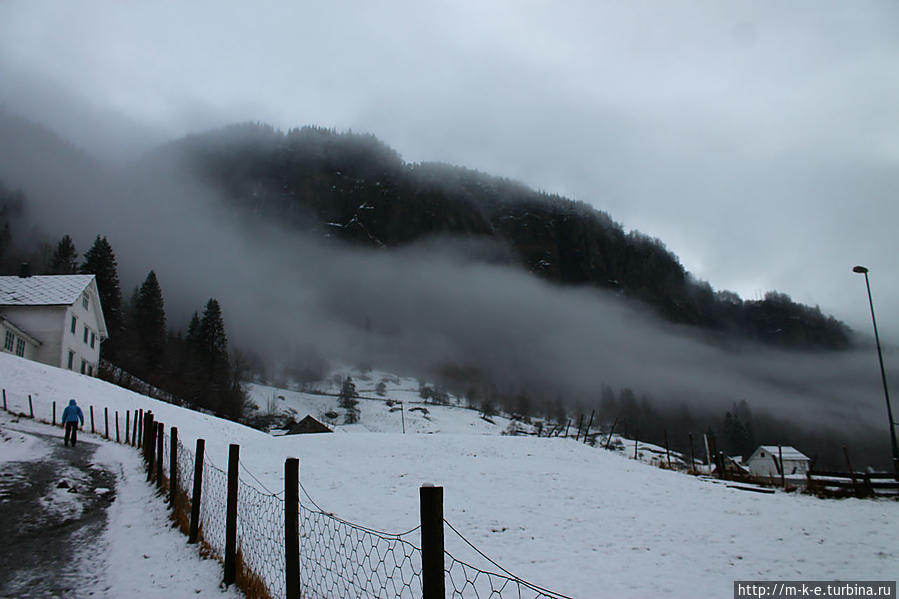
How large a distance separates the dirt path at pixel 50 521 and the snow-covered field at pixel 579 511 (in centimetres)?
545

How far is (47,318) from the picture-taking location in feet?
141

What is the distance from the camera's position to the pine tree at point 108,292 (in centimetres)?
6894

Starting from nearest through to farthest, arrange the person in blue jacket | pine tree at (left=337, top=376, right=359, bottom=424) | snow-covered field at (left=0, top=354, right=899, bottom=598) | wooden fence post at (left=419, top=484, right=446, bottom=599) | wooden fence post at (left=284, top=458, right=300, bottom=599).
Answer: wooden fence post at (left=419, top=484, right=446, bottom=599), wooden fence post at (left=284, top=458, right=300, bottom=599), snow-covered field at (left=0, top=354, right=899, bottom=598), the person in blue jacket, pine tree at (left=337, top=376, right=359, bottom=424)

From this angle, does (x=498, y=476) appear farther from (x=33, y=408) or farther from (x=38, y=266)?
(x=38, y=266)

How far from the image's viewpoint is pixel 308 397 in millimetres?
167125

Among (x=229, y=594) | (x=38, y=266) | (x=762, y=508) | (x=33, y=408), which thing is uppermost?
(x=38, y=266)

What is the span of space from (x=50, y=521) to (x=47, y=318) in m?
41.9

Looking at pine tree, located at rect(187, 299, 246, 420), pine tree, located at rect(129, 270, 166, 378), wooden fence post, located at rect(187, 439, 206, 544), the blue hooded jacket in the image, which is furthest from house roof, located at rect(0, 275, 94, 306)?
wooden fence post, located at rect(187, 439, 206, 544)

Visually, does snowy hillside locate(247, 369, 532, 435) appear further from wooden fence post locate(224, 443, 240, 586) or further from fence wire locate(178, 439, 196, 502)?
wooden fence post locate(224, 443, 240, 586)

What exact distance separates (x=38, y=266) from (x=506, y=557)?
489 feet

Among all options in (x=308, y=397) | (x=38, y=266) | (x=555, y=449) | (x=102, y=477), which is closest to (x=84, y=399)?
(x=102, y=477)

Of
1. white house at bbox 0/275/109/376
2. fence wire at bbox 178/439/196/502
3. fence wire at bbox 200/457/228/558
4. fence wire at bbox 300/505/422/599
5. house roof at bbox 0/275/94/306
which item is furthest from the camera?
house roof at bbox 0/275/94/306

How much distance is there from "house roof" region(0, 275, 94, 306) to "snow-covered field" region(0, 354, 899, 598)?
13.8 meters

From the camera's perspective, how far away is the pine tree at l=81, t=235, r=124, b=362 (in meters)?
68.9
